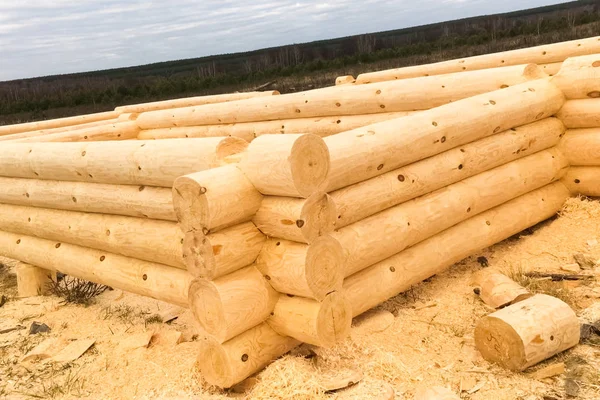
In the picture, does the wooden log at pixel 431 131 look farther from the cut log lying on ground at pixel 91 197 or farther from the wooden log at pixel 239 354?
the cut log lying on ground at pixel 91 197

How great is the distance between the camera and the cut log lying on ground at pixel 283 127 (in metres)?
8.31

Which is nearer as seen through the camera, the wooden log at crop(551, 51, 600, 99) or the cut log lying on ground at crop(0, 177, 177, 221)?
the cut log lying on ground at crop(0, 177, 177, 221)

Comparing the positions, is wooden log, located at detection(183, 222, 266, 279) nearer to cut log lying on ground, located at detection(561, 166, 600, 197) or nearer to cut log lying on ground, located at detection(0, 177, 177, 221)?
cut log lying on ground, located at detection(0, 177, 177, 221)

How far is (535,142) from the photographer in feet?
21.1

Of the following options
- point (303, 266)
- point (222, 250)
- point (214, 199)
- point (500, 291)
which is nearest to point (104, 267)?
point (222, 250)

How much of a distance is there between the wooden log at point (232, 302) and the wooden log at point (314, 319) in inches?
4.4

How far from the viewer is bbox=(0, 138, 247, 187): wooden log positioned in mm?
4359

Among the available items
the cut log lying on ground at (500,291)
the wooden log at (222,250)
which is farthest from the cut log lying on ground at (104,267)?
the cut log lying on ground at (500,291)

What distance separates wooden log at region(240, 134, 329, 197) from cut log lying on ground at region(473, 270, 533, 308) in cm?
203

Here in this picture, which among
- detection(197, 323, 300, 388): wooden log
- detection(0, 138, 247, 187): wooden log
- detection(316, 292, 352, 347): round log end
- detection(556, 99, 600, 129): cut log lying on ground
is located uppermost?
detection(0, 138, 247, 187): wooden log

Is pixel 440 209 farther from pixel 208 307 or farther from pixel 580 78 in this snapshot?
pixel 580 78

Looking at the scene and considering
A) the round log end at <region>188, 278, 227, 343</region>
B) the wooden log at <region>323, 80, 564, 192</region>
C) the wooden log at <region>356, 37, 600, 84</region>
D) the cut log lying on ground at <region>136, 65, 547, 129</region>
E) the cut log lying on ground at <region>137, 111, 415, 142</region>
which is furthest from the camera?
the wooden log at <region>356, 37, 600, 84</region>

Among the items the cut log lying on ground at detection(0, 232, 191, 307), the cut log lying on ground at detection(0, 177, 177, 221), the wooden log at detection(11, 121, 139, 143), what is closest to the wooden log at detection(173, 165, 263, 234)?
the cut log lying on ground at detection(0, 177, 177, 221)

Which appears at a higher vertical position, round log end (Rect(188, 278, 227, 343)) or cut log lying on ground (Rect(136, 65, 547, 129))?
cut log lying on ground (Rect(136, 65, 547, 129))
